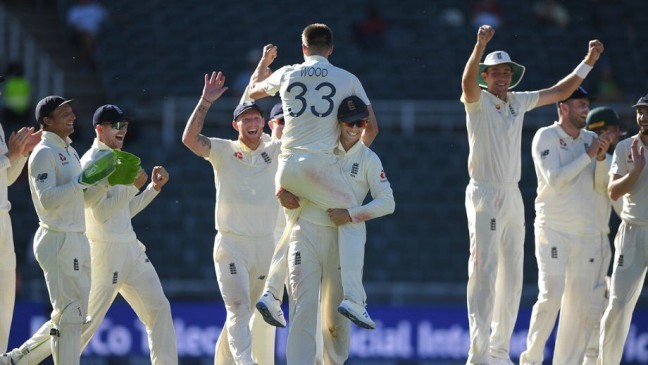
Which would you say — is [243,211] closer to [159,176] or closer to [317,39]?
[159,176]

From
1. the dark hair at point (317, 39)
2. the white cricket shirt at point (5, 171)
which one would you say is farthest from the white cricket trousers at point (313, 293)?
the white cricket shirt at point (5, 171)

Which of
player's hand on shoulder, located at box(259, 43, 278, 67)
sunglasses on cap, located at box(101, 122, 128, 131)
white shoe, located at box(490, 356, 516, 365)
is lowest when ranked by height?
white shoe, located at box(490, 356, 516, 365)

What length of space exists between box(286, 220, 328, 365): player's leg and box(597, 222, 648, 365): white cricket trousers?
2830 mm

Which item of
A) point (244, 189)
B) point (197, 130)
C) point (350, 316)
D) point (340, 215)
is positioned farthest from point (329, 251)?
point (197, 130)

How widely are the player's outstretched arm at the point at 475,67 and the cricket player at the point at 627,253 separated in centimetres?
139

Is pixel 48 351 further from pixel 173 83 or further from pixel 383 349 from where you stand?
pixel 173 83

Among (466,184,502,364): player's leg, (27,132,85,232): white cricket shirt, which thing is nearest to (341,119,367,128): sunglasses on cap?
(466,184,502,364): player's leg

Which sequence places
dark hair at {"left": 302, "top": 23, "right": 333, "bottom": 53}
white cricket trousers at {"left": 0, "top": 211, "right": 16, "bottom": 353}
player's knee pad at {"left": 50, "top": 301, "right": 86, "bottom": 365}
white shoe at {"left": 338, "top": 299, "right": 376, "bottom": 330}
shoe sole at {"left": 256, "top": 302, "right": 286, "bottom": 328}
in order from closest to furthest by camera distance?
white shoe at {"left": 338, "top": 299, "right": 376, "bottom": 330}, shoe sole at {"left": 256, "top": 302, "right": 286, "bottom": 328}, dark hair at {"left": 302, "top": 23, "right": 333, "bottom": 53}, player's knee pad at {"left": 50, "top": 301, "right": 86, "bottom": 365}, white cricket trousers at {"left": 0, "top": 211, "right": 16, "bottom": 353}

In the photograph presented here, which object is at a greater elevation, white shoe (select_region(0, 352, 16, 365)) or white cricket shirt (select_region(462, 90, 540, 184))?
white cricket shirt (select_region(462, 90, 540, 184))

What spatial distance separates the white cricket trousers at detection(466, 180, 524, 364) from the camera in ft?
41.9

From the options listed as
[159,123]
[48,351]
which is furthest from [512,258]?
[159,123]

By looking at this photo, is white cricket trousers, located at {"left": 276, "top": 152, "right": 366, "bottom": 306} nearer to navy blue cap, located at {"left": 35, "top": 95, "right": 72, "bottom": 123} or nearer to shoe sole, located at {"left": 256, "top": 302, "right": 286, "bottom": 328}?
shoe sole, located at {"left": 256, "top": 302, "right": 286, "bottom": 328}

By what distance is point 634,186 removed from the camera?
42.4 feet

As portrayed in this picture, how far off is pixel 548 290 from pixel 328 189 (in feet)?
8.69
